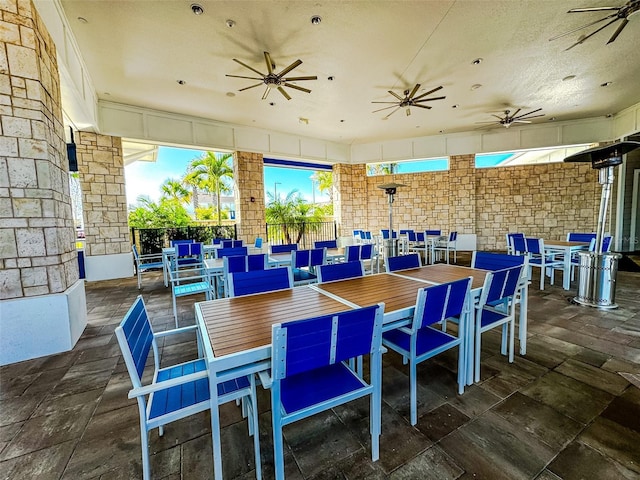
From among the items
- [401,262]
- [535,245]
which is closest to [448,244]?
[535,245]

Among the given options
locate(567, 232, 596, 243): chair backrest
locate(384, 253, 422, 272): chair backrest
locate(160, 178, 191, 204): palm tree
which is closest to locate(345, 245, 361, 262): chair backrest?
locate(384, 253, 422, 272): chair backrest

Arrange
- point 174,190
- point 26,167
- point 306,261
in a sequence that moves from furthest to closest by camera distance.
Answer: point 174,190 → point 306,261 → point 26,167

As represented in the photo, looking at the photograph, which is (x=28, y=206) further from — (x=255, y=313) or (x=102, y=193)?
(x=102, y=193)

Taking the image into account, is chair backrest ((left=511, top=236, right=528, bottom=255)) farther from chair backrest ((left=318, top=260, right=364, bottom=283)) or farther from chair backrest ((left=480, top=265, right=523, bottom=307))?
chair backrest ((left=318, top=260, right=364, bottom=283))

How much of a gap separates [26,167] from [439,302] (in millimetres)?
3665

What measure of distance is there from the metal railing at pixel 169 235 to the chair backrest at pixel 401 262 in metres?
5.58

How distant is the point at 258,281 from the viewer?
6.82 ft

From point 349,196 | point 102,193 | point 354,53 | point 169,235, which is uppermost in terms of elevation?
point 354,53

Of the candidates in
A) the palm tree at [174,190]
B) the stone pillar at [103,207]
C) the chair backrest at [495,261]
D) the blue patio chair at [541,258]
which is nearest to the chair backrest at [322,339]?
the chair backrest at [495,261]

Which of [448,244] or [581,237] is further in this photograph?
[448,244]

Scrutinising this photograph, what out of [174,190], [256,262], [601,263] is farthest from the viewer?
[174,190]

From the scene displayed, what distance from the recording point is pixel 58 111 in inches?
116

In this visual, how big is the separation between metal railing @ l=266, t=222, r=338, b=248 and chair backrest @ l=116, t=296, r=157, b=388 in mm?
6801

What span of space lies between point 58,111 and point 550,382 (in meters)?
5.37
